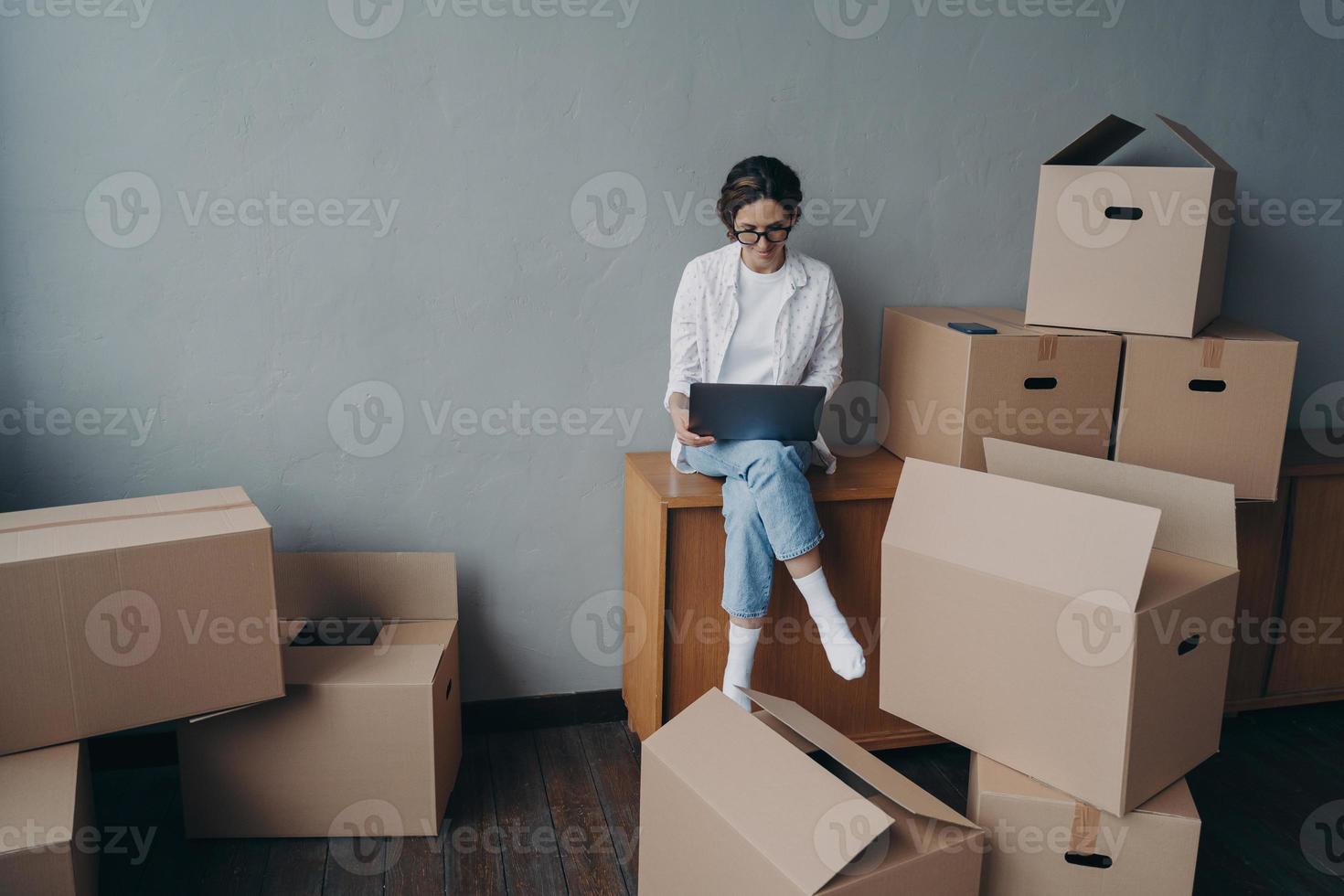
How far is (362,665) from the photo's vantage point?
6.50 ft

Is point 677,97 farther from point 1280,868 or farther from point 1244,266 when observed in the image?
point 1280,868

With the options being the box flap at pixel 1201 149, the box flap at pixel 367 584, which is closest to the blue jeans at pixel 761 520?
the box flap at pixel 367 584

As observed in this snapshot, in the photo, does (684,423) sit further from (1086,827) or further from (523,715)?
(1086,827)

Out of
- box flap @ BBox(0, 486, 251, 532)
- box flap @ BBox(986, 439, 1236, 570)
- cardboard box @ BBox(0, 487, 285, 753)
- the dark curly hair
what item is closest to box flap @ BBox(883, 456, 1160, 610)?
box flap @ BBox(986, 439, 1236, 570)

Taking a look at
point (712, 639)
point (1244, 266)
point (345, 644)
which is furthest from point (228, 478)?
point (1244, 266)

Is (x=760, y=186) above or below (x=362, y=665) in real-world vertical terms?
above

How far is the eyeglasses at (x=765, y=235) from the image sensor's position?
2070mm

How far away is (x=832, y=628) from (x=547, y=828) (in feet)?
2.33

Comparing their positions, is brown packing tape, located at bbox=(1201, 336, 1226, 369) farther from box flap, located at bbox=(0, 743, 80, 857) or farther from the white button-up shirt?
box flap, located at bbox=(0, 743, 80, 857)

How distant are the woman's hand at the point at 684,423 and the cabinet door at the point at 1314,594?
147 centimetres

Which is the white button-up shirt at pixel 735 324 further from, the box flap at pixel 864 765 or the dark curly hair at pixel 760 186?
the box flap at pixel 864 765

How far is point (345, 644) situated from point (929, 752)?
1361 millimetres

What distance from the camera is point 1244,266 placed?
2.65 meters

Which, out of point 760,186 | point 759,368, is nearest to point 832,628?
point 759,368
